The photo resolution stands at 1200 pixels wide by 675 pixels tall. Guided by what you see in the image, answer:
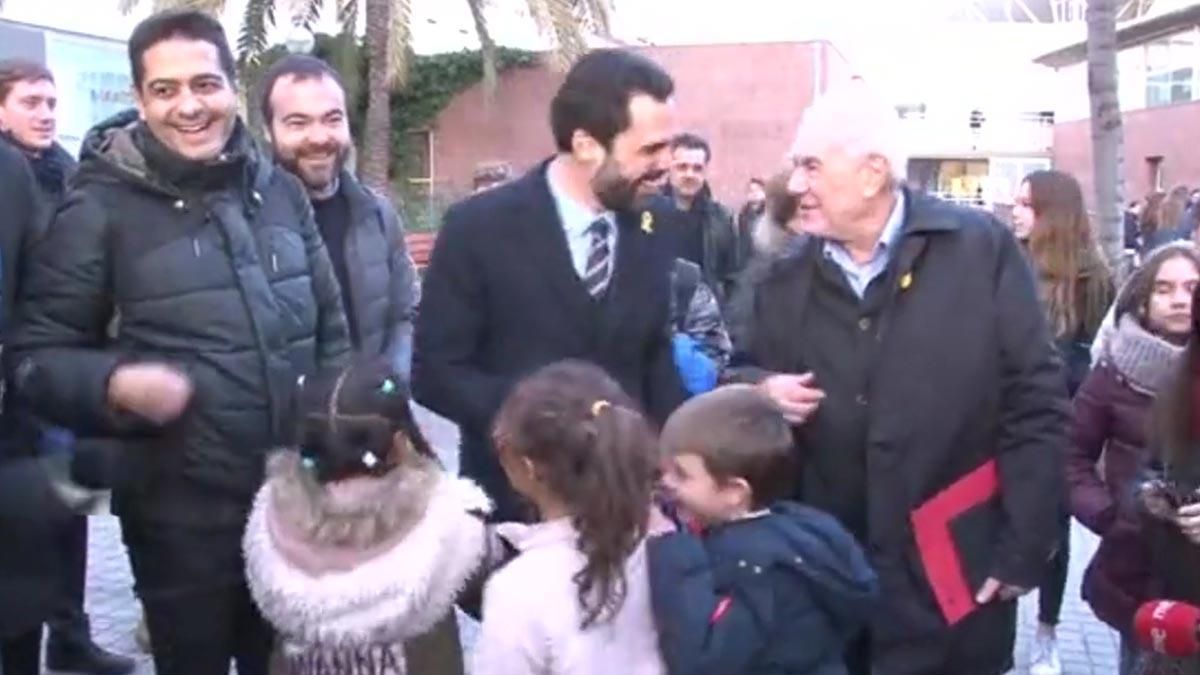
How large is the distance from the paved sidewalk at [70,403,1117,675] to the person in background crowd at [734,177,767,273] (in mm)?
2032

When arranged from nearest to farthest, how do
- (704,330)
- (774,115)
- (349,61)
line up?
(704,330), (349,61), (774,115)

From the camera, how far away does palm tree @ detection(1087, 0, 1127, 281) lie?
1034 centimetres

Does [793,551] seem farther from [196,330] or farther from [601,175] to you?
[196,330]

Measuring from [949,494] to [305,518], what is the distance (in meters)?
1.32

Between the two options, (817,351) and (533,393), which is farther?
(817,351)

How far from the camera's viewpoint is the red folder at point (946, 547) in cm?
334

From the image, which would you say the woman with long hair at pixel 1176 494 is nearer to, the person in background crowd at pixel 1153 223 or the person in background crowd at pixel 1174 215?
the person in background crowd at pixel 1174 215

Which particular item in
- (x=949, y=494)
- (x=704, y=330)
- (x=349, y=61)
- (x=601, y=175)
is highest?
(x=349, y=61)

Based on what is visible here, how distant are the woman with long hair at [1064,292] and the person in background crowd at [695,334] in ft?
6.74

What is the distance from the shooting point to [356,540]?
10.3ft

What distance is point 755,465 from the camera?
9.64 feet

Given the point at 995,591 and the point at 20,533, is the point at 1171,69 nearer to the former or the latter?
the point at 995,591

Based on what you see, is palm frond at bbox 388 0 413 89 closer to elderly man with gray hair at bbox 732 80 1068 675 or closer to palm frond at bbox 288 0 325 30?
palm frond at bbox 288 0 325 30

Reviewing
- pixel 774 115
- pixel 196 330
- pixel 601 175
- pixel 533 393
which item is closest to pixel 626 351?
pixel 601 175
